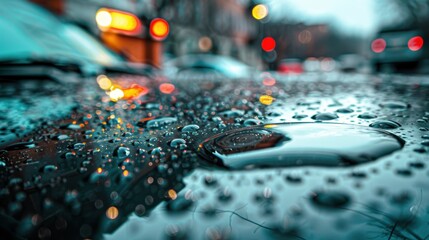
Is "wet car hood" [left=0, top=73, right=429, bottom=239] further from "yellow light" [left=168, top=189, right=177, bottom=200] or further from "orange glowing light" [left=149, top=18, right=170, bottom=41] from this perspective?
"orange glowing light" [left=149, top=18, right=170, bottom=41]

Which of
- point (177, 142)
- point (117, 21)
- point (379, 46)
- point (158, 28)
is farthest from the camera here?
point (379, 46)

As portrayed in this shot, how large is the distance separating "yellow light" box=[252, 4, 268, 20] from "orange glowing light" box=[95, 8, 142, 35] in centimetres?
606

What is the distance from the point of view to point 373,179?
0.44 m

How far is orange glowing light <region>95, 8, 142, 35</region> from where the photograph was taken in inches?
127

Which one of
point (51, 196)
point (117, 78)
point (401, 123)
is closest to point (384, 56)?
point (117, 78)

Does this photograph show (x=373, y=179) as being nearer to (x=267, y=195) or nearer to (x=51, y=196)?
(x=267, y=195)

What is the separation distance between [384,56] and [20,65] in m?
11.3

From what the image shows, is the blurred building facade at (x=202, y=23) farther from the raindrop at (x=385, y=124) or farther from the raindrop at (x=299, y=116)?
the raindrop at (x=385, y=124)

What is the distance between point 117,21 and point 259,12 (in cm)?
668

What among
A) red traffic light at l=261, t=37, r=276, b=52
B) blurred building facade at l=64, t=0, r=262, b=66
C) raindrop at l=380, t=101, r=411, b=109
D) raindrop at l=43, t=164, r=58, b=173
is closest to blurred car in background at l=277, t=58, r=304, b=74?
blurred building facade at l=64, t=0, r=262, b=66

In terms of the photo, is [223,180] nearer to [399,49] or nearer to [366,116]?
[366,116]

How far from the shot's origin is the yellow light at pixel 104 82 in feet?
6.13

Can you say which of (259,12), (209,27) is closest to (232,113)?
(259,12)

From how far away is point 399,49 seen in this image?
10539 mm
